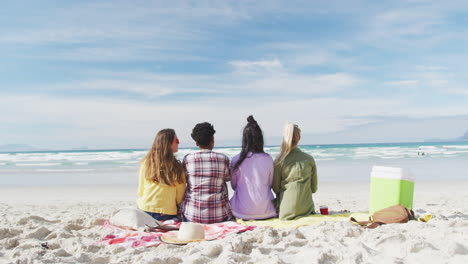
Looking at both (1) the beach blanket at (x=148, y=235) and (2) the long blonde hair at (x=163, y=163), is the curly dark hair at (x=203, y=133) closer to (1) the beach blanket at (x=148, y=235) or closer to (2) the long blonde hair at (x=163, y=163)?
(2) the long blonde hair at (x=163, y=163)

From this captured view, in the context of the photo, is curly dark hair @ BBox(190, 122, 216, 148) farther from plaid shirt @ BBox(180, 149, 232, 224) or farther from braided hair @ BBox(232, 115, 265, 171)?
braided hair @ BBox(232, 115, 265, 171)

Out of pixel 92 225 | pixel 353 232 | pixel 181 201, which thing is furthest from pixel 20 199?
pixel 353 232

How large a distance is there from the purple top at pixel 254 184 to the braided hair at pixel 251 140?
45 millimetres

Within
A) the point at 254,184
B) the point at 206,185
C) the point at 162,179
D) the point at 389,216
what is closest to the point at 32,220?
the point at 162,179

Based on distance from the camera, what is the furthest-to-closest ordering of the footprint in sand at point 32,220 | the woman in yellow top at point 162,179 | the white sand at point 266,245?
1. the footprint in sand at point 32,220
2. the woman in yellow top at point 162,179
3. the white sand at point 266,245

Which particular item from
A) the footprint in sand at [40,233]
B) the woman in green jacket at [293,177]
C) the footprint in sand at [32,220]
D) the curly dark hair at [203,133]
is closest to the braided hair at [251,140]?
the woman in green jacket at [293,177]

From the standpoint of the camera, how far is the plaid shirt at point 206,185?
4.58 metres

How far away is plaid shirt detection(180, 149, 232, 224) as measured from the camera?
4.58 metres

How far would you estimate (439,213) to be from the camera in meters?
5.59

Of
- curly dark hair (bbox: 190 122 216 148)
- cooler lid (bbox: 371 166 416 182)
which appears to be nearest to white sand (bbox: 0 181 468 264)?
cooler lid (bbox: 371 166 416 182)

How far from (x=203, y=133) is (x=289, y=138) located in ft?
3.50

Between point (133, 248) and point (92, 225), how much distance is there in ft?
5.06

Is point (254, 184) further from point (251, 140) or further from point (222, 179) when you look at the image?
point (251, 140)

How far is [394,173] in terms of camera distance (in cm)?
430
